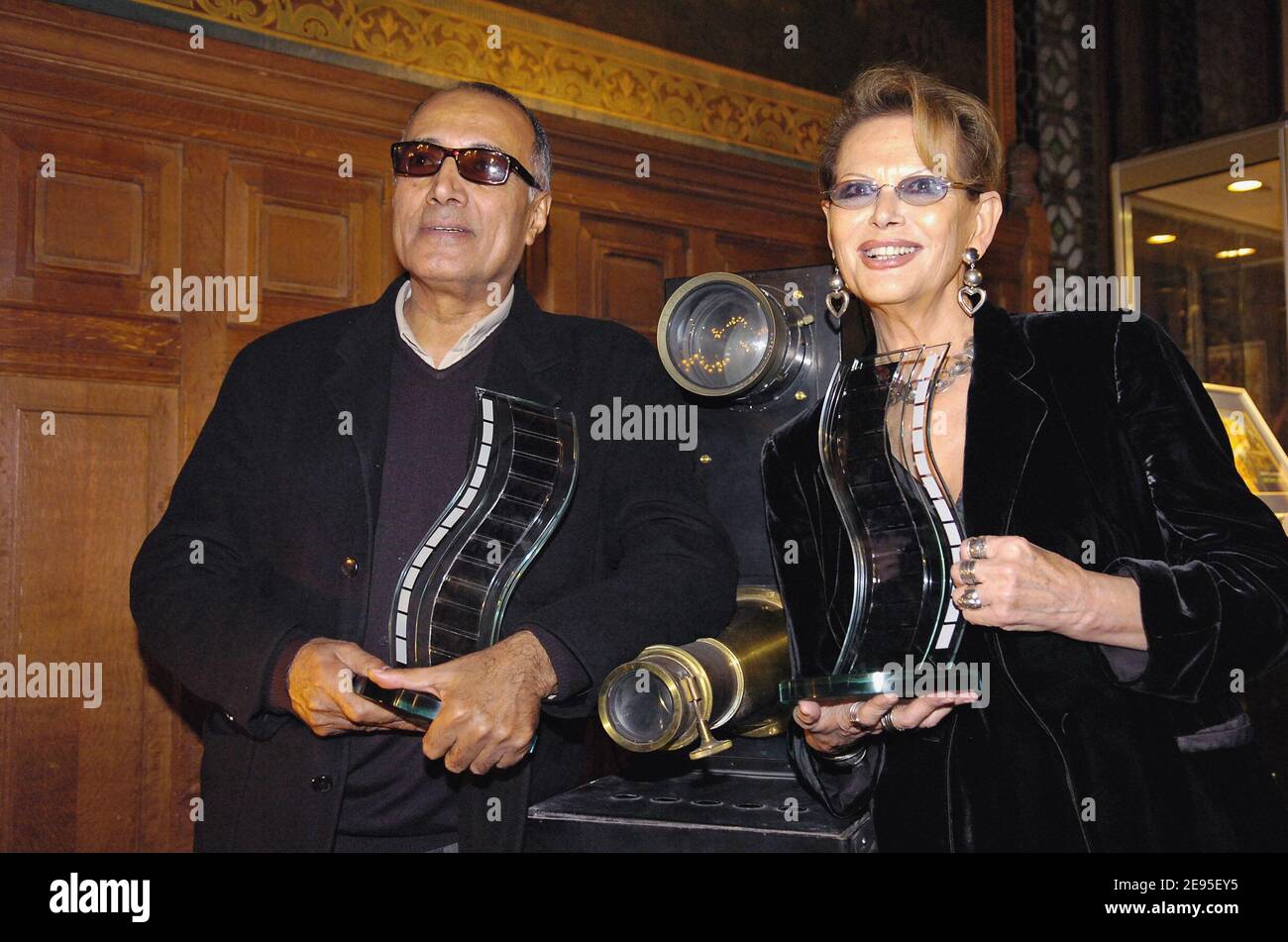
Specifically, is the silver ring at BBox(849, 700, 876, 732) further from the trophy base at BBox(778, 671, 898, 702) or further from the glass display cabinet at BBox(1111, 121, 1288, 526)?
the glass display cabinet at BBox(1111, 121, 1288, 526)

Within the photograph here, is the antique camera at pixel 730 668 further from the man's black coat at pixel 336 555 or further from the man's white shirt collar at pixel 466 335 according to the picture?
the man's white shirt collar at pixel 466 335

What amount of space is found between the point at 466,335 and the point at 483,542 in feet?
1.81

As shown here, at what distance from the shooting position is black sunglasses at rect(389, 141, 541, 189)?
2.18 m

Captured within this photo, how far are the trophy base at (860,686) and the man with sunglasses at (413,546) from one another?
346 mm

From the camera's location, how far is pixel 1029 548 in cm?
158

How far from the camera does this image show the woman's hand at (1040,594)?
1566mm

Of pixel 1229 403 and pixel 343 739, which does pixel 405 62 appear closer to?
pixel 343 739

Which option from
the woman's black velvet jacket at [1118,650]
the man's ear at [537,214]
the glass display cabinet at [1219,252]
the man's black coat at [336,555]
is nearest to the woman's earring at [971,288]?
the woman's black velvet jacket at [1118,650]

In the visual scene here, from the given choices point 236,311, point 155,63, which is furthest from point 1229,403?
point 155,63

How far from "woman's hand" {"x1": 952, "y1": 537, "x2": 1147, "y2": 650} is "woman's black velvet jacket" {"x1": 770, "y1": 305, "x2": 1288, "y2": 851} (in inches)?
1.4

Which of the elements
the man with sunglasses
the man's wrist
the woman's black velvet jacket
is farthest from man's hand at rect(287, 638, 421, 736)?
the woman's black velvet jacket

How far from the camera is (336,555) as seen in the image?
203 cm

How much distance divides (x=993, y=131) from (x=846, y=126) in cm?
24

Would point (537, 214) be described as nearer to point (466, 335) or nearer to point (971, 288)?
point (466, 335)
